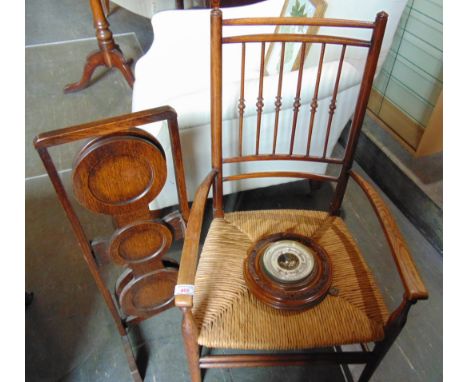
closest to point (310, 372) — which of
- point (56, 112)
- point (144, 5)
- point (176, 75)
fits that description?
point (176, 75)

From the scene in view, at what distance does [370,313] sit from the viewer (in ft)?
2.94

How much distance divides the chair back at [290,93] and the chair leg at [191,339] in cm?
37

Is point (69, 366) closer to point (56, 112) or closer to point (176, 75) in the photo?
point (176, 75)

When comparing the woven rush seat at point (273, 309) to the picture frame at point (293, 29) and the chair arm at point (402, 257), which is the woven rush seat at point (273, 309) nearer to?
the chair arm at point (402, 257)

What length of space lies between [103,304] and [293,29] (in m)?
1.16

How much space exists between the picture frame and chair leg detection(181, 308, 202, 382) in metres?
0.91

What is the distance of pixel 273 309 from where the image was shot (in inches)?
35.5

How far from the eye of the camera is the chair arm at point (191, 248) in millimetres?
737

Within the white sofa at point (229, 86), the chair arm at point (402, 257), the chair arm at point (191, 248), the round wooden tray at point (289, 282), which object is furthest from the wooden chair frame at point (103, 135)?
the chair arm at point (402, 257)

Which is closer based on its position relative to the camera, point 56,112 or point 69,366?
point 69,366

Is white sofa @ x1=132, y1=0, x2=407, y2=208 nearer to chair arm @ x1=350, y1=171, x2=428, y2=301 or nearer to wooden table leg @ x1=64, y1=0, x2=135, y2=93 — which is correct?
chair arm @ x1=350, y1=171, x2=428, y2=301

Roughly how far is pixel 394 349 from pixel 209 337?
29.0 inches

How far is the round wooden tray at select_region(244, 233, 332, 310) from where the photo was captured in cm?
88

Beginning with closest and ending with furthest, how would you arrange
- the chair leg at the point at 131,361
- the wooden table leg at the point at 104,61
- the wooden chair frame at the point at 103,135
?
1. the wooden chair frame at the point at 103,135
2. the chair leg at the point at 131,361
3. the wooden table leg at the point at 104,61
